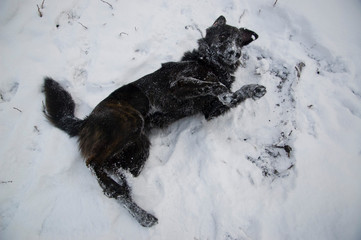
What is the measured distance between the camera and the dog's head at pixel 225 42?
294 cm

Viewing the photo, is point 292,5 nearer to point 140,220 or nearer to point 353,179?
point 353,179

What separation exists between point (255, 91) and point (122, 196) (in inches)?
76.7

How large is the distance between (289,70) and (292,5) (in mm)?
1447

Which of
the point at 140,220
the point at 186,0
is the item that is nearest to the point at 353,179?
the point at 140,220

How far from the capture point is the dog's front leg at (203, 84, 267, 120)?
8.84 ft

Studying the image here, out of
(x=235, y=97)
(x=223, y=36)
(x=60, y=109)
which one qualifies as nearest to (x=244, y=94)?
(x=235, y=97)

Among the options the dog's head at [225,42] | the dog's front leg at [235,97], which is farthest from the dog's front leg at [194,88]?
the dog's head at [225,42]

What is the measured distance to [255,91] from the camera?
270 cm

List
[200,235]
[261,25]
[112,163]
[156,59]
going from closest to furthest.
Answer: [200,235] → [112,163] → [156,59] → [261,25]

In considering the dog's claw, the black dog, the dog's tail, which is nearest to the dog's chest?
the black dog

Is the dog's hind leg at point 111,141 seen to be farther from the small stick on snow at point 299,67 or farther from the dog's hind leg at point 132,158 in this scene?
the small stick on snow at point 299,67

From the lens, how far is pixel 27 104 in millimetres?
3383

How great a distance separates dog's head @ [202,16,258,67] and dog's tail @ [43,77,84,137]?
201 cm

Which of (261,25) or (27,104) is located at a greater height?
(261,25)
